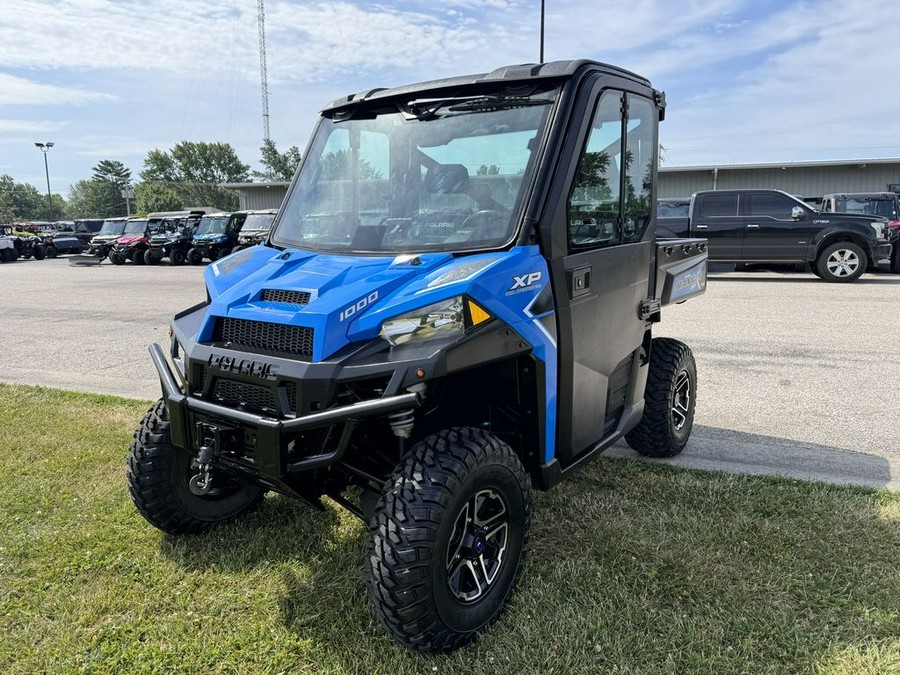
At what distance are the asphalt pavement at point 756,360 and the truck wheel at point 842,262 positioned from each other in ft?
1.09

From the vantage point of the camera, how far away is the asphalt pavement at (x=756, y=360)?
4645 millimetres

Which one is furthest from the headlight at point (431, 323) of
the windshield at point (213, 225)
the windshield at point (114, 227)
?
the windshield at point (114, 227)

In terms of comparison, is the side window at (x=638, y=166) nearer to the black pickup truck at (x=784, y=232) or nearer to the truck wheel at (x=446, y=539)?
the truck wheel at (x=446, y=539)

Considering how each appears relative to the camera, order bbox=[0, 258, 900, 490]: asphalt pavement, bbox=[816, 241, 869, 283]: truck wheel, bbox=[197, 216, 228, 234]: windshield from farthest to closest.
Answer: bbox=[197, 216, 228, 234]: windshield
bbox=[816, 241, 869, 283]: truck wheel
bbox=[0, 258, 900, 490]: asphalt pavement

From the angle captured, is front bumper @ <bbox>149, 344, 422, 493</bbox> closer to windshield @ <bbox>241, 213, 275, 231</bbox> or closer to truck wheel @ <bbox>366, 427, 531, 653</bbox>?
truck wheel @ <bbox>366, 427, 531, 653</bbox>

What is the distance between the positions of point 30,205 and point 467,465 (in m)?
147

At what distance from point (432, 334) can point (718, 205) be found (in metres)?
13.7

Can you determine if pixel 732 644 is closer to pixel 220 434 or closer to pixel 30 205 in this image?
pixel 220 434

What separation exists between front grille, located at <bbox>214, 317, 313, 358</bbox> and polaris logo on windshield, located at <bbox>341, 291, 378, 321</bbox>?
140mm

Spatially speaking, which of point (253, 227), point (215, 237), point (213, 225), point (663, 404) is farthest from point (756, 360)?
point (213, 225)

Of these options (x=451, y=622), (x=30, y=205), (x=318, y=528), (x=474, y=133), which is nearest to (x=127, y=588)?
(x=318, y=528)

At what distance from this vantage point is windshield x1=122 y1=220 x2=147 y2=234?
86.9ft

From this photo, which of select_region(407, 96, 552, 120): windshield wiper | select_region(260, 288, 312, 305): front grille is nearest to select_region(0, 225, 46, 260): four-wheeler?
select_region(407, 96, 552, 120): windshield wiper

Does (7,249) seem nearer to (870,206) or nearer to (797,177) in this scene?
(870,206)
